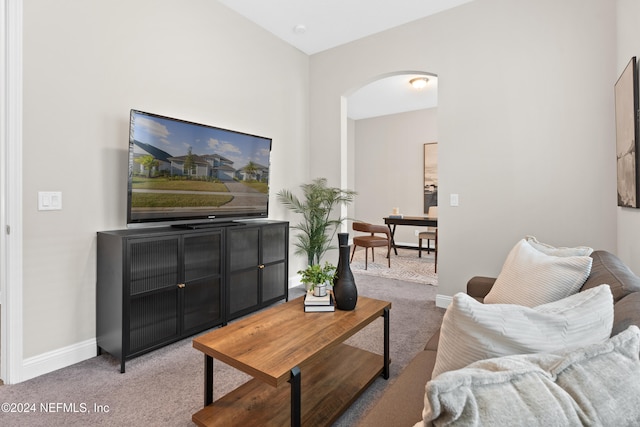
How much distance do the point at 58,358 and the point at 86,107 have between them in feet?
5.59

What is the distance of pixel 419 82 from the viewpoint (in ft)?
16.3

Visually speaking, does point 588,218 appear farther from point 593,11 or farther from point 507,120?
point 593,11

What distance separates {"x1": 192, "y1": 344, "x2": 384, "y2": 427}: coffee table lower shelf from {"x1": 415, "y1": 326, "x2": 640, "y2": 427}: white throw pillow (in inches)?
37.0

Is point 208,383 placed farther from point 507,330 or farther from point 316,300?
point 507,330

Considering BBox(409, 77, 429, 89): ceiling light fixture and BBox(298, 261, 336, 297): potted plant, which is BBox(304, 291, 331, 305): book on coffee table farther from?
BBox(409, 77, 429, 89): ceiling light fixture

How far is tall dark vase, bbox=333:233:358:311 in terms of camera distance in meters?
1.92

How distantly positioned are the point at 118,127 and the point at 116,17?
0.80m

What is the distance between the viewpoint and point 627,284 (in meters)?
1.20

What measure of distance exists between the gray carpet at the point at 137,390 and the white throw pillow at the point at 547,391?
4.24ft

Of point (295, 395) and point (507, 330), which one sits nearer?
point (507, 330)

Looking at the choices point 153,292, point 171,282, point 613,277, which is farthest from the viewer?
point 171,282

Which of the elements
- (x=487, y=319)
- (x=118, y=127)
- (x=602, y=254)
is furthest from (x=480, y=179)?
(x=118, y=127)

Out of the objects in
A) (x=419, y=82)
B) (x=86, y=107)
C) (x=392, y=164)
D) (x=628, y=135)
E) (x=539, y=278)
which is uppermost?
(x=419, y=82)

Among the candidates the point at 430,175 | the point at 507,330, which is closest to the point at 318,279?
the point at 507,330
